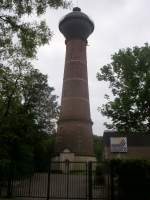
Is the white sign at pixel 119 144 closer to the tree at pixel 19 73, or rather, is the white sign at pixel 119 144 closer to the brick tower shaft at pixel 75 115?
the tree at pixel 19 73

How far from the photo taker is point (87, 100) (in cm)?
4428

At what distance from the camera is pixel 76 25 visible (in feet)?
148

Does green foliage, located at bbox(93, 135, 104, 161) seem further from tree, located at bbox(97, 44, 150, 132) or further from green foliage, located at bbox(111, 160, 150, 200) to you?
green foliage, located at bbox(111, 160, 150, 200)

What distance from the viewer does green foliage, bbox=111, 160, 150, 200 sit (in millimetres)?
Answer: 13578

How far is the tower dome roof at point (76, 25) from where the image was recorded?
149ft

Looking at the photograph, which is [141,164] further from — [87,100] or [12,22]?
[87,100]

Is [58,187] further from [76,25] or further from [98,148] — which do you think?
[98,148]

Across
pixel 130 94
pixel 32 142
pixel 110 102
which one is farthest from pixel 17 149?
pixel 130 94

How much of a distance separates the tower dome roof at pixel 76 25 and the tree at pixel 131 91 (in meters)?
18.4

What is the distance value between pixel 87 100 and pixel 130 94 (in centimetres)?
1846

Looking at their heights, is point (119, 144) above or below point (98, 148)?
below

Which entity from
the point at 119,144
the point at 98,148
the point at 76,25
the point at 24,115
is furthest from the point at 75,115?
the point at 98,148

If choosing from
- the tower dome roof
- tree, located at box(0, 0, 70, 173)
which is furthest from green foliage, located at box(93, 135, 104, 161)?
tree, located at box(0, 0, 70, 173)

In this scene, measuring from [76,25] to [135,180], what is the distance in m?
34.8
